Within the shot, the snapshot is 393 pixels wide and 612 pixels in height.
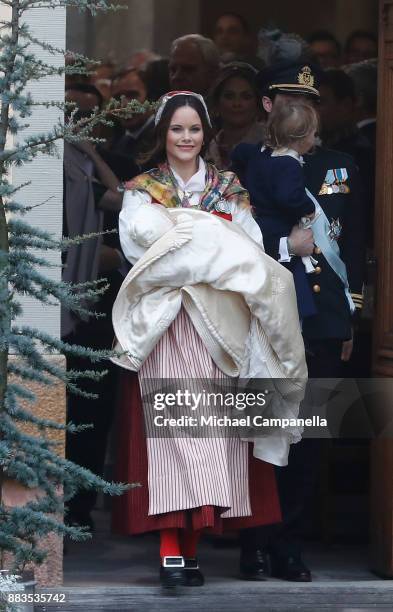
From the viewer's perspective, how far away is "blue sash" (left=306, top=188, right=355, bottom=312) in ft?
21.7

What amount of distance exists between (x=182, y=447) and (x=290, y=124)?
4.60 feet

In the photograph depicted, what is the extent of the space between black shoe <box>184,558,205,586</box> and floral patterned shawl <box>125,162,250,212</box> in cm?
141

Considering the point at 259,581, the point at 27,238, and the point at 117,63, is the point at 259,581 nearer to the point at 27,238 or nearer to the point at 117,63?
the point at 27,238

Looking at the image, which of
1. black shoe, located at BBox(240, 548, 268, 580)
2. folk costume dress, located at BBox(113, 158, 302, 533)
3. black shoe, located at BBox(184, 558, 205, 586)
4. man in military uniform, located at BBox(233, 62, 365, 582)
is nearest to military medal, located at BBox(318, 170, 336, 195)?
man in military uniform, located at BBox(233, 62, 365, 582)

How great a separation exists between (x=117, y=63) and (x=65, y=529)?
458 centimetres

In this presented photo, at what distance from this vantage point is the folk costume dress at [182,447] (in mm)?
6188

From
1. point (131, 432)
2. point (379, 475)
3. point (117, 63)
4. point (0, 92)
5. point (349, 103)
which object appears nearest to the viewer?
point (0, 92)

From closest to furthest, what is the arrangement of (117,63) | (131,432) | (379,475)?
(131,432) → (379,475) → (117,63)

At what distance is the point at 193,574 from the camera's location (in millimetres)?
6398

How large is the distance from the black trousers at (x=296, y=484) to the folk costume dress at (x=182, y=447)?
7.6 inches

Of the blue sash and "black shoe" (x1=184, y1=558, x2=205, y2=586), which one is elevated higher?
the blue sash

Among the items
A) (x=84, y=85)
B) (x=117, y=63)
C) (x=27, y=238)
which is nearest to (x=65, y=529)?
(x=27, y=238)

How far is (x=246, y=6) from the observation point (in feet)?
29.2

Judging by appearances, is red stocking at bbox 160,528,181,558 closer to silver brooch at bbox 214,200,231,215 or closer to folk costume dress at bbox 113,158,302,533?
folk costume dress at bbox 113,158,302,533
